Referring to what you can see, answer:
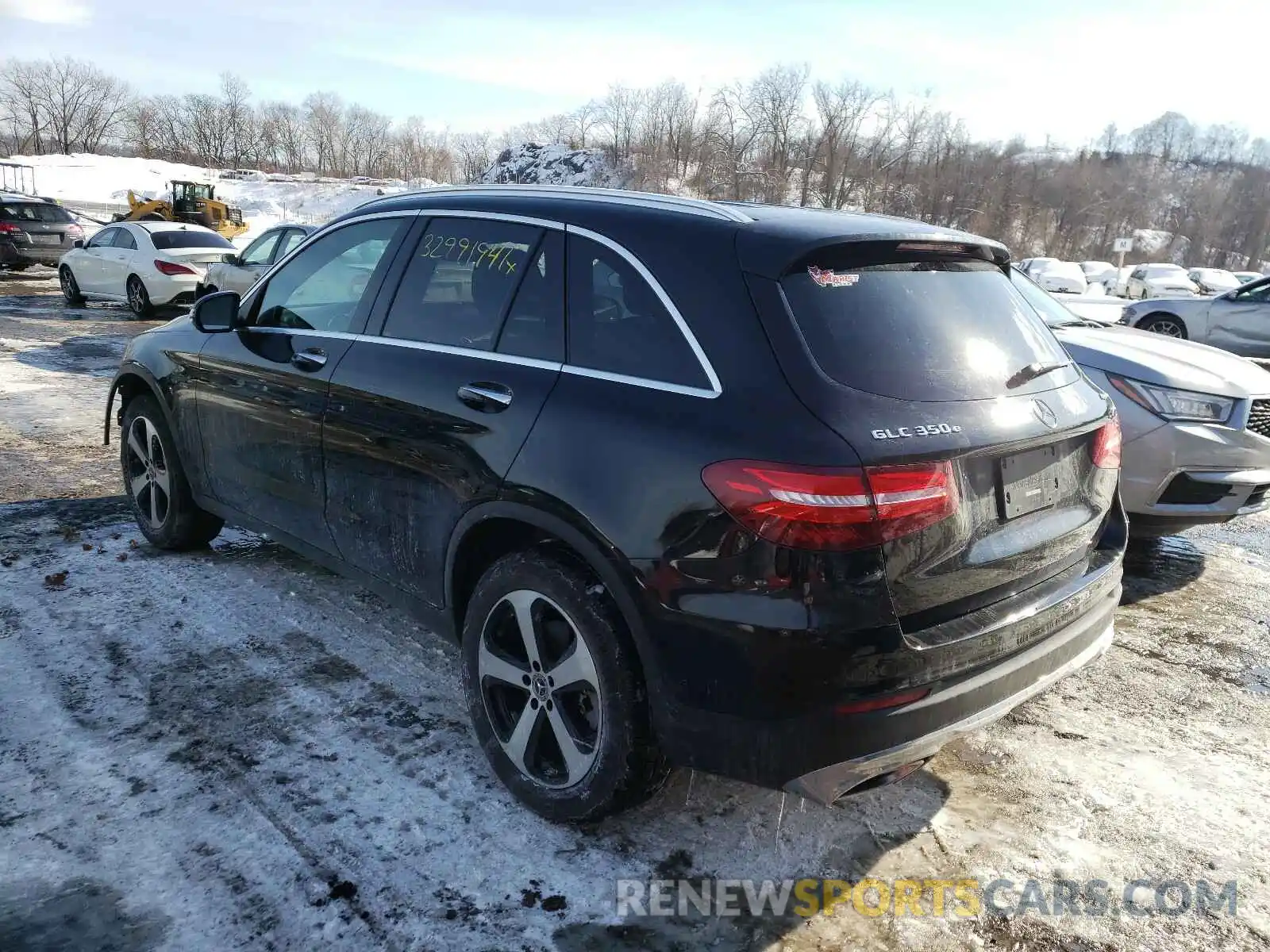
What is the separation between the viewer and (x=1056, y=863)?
267 centimetres

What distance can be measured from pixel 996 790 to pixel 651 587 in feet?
5.08

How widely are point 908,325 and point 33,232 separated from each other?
2261 centimetres

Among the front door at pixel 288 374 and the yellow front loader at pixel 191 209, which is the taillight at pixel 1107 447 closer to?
the front door at pixel 288 374

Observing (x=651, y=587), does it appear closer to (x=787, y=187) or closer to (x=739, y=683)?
(x=739, y=683)

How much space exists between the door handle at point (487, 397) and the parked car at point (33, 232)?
2065 centimetres

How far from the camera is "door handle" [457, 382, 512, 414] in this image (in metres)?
2.80

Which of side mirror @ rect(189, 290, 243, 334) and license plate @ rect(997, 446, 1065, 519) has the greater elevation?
side mirror @ rect(189, 290, 243, 334)

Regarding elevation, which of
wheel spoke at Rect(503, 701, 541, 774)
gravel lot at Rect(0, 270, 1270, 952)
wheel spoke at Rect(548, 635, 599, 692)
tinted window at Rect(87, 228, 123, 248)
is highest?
tinted window at Rect(87, 228, 123, 248)

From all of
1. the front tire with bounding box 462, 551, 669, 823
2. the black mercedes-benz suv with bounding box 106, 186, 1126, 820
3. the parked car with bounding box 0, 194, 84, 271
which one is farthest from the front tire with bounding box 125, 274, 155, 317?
the front tire with bounding box 462, 551, 669, 823

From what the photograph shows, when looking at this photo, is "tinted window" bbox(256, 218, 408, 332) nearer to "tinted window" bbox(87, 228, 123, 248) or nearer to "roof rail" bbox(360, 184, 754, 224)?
"roof rail" bbox(360, 184, 754, 224)

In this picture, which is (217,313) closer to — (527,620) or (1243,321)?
(527,620)

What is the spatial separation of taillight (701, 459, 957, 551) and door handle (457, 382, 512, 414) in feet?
2.79

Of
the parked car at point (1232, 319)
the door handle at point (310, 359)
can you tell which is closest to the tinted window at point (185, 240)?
the door handle at point (310, 359)

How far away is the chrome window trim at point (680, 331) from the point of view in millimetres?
2357
